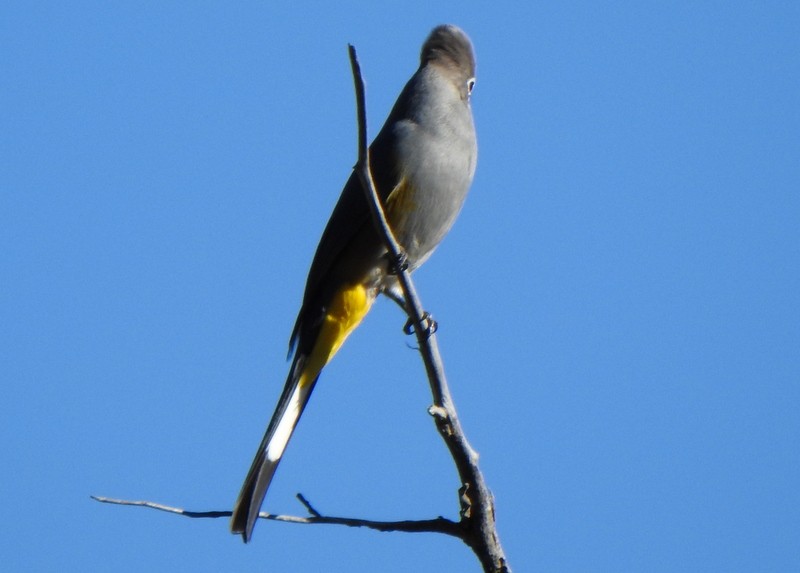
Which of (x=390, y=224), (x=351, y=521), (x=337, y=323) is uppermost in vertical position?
(x=390, y=224)

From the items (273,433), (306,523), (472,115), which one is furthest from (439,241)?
(306,523)

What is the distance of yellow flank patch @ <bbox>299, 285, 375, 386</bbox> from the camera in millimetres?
5336

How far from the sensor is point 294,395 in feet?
17.1

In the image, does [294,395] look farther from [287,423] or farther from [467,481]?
[467,481]

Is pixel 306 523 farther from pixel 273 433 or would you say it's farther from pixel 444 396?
pixel 273 433

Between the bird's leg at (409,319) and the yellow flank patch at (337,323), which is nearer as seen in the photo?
the bird's leg at (409,319)

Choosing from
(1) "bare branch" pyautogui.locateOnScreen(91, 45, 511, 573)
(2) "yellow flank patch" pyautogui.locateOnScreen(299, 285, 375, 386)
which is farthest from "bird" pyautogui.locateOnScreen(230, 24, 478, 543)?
(1) "bare branch" pyautogui.locateOnScreen(91, 45, 511, 573)

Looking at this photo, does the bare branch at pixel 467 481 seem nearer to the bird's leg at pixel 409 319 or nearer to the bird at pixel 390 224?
the bird's leg at pixel 409 319

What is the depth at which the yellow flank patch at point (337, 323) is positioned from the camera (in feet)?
17.5

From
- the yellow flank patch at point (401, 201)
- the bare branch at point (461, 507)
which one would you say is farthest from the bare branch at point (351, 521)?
the yellow flank patch at point (401, 201)

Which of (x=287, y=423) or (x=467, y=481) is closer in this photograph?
(x=467, y=481)

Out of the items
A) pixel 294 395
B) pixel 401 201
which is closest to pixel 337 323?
pixel 294 395

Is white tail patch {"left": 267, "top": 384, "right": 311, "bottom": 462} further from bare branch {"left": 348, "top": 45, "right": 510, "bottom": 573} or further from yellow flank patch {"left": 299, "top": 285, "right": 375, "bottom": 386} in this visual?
bare branch {"left": 348, "top": 45, "right": 510, "bottom": 573}

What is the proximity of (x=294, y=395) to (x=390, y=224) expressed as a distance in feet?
3.32
